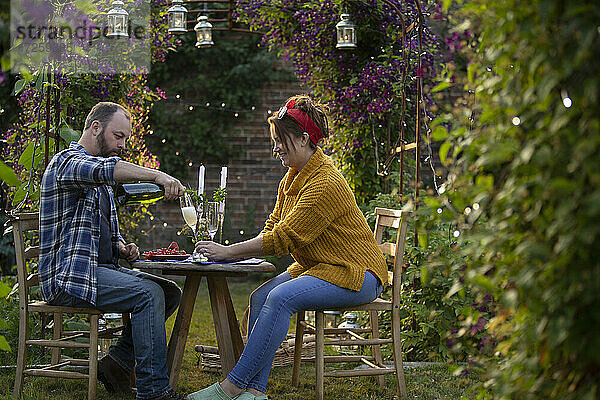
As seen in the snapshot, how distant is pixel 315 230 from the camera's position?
9.30 feet

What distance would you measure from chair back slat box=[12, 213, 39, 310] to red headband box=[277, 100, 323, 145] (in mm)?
1111

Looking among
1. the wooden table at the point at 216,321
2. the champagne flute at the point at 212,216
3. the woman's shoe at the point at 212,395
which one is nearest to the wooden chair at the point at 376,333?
the wooden table at the point at 216,321

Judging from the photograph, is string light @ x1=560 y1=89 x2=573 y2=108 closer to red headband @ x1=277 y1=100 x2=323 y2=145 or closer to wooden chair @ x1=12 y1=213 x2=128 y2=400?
red headband @ x1=277 y1=100 x2=323 y2=145

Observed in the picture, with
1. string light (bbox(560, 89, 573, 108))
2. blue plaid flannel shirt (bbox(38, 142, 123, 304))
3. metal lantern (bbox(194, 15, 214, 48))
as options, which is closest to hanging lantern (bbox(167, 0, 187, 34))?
metal lantern (bbox(194, 15, 214, 48))

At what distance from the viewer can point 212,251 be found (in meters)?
2.79

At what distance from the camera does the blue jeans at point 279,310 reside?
104 inches

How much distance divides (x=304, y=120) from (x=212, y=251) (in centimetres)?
66

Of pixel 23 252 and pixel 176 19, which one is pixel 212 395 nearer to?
pixel 23 252

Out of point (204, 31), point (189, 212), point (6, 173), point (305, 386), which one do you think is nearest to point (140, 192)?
point (189, 212)

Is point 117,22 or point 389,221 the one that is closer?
point 389,221

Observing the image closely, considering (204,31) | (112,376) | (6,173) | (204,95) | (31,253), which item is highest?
(204,31)

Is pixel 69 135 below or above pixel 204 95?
below

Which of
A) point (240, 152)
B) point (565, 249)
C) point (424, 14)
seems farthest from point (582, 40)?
point (240, 152)

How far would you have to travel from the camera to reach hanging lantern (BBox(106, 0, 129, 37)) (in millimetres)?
4102
